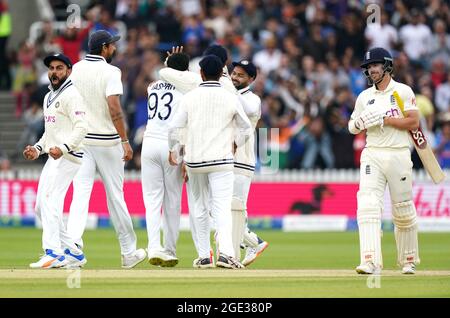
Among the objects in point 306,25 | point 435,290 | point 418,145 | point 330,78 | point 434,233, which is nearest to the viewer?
point 435,290

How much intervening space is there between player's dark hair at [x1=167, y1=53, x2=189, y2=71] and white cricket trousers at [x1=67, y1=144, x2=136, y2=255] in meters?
1.08

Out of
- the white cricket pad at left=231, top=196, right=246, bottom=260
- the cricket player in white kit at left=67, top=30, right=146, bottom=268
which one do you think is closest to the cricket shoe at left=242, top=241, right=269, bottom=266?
the white cricket pad at left=231, top=196, right=246, bottom=260

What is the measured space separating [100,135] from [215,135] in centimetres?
142

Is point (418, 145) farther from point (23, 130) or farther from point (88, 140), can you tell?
point (23, 130)

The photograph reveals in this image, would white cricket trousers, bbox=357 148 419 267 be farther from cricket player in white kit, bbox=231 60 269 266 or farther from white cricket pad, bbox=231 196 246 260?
white cricket pad, bbox=231 196 246 260

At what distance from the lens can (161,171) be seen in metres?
A: 14.7

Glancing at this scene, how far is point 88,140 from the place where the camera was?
571 inches

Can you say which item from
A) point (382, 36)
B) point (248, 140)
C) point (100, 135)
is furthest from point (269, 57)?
point (100, 135)

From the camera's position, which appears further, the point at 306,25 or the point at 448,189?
the point at 306,25

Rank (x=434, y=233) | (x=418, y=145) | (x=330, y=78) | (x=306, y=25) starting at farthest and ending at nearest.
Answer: (x=306, y=25) < (x=330, y=78) < (x=434, y=233) < (x=418, y=145)

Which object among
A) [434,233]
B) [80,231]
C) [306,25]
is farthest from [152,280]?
[306,25]

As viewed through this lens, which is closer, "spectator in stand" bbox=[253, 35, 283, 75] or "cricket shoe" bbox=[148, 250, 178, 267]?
"cricket shoe" bbox=[148, 250, 178, 267]

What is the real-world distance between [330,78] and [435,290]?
15.3 m

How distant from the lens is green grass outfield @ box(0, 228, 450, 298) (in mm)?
11727
